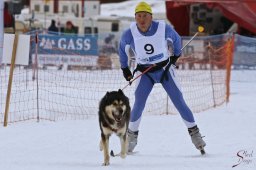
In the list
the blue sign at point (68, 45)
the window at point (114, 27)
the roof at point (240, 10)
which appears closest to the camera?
the blue sign at point (68, 45)

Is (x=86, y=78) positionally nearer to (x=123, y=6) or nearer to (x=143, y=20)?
(x=143, y=20)

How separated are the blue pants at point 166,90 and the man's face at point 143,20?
510mm

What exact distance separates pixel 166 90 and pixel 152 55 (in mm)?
406

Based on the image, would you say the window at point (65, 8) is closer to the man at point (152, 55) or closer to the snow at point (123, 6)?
the snow at point (123, 6)

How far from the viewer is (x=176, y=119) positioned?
987 cm

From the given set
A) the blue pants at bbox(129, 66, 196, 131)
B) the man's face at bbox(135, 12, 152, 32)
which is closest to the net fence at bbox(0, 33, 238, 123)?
the blue pants at bbox(129, 66, 196, 131)

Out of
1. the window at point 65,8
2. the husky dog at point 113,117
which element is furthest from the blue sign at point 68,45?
the window at point 65,8

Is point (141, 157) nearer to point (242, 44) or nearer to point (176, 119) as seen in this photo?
point (176, 119)

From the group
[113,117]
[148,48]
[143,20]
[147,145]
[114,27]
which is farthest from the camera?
[114,27]

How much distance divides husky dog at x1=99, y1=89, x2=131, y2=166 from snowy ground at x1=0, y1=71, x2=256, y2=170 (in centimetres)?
20

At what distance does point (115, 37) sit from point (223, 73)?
6.41 metres

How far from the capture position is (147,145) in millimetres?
7551

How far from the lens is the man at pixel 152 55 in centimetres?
675

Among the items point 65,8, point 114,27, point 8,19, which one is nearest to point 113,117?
point 8,19
